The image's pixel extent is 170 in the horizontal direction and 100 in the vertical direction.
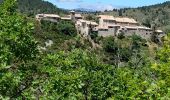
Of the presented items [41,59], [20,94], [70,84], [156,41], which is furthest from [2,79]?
[156,41]

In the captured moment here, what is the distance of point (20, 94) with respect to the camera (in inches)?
966

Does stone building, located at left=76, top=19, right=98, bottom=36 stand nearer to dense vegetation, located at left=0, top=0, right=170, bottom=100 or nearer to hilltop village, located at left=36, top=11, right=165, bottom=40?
hilltop village, located at left=36, top=11, right=165, bottom=40

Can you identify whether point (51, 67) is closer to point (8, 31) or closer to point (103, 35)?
point (8, 31)

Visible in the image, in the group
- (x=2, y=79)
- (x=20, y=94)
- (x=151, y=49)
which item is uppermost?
(x=2, y=79)

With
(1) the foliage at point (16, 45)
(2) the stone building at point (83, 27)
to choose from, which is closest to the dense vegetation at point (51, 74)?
(1) the foliage at point (16, 45)

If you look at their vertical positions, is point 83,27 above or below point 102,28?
above

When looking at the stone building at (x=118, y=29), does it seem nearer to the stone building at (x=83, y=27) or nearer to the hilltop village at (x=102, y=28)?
the hilltop village at (x=102, y=28)

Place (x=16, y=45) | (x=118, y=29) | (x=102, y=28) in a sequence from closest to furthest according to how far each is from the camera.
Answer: (x=16, y=45), (x=102, y=28), (x=118, y=29)

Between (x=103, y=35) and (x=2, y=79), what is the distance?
150 m

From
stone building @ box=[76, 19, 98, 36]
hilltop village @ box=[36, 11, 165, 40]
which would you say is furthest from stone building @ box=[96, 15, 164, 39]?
stone building @ box=[76, 19, 98, 36]

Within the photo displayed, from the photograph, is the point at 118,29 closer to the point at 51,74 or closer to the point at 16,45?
the point at 51,74

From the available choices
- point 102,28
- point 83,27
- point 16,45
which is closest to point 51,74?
point 16,45

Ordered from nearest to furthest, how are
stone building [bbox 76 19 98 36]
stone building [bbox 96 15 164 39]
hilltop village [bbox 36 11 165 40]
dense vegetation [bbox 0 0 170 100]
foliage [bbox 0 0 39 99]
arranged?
dense vegetation [bbox 0 0 170 100]
foliage [bbox 0 0 39 99]
stone building [bbox 76 19 98 36]
hilltop village [bbox 36 11 165 40]
stone building [bbox 96 15 164 39]

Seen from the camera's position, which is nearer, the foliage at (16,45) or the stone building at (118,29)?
the foliage at (16,45)
